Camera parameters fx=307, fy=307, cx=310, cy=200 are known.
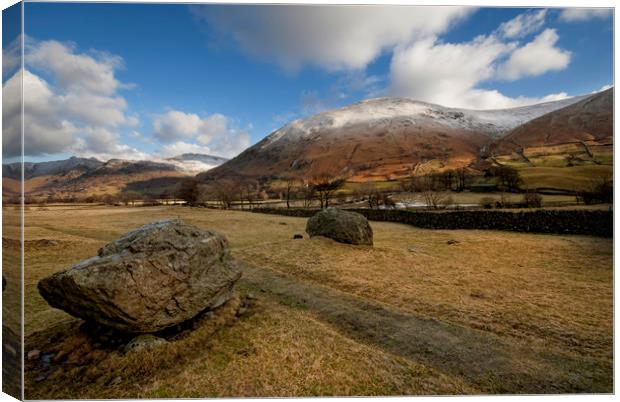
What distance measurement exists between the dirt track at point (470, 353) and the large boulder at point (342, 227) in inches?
361

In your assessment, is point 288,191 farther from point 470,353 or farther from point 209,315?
point 470,353

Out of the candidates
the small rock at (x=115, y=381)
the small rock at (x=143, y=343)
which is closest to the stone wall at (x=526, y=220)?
the small rock at (x=143, y=343)

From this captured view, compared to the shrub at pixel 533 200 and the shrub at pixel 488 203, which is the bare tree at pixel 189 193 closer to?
the shrub at pixel 488 203

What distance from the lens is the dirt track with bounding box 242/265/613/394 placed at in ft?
18.7

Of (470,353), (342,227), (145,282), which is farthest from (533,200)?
(145,282)

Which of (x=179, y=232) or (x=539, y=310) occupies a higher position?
(x=179, y=232)

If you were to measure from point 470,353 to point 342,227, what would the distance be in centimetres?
1303

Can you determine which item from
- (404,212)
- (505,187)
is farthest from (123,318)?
(505,187)

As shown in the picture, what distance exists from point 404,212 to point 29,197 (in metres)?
35.4

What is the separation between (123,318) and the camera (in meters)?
6.50

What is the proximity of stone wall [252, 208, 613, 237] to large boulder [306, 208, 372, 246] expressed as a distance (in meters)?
15.8

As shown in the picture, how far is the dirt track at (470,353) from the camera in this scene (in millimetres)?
5707

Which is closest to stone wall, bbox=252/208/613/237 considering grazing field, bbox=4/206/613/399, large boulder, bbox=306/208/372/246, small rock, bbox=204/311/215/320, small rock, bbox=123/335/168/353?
grazing field, bbox=4/206/613/399

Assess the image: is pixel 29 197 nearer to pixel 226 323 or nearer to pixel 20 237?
pixel 20 237
